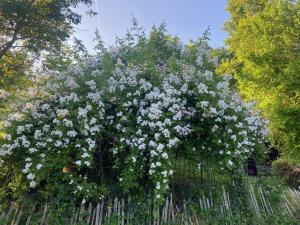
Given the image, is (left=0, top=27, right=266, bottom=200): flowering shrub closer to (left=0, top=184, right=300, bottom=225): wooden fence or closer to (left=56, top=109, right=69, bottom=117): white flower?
(left=56, top=109, right=69, bottom=117): white flower

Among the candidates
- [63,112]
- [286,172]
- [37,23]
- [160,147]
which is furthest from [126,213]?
[37,23]

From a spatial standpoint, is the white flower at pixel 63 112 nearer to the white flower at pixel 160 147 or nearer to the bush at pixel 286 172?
the white flower at pixel 160 147

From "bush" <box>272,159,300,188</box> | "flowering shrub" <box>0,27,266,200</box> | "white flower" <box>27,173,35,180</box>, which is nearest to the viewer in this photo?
"white flower" <box>27,173,35,180</box>

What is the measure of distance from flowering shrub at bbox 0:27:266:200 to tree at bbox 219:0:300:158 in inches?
138

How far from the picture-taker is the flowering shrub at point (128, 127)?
3.08m

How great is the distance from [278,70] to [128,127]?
18.9ft

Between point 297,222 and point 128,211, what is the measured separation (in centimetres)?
243

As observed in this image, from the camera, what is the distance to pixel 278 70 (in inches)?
286

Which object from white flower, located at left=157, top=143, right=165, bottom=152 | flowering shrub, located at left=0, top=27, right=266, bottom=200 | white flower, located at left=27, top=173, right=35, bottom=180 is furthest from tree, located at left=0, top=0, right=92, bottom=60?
white flower, located at left=157, top=143, right=165, bottom=152

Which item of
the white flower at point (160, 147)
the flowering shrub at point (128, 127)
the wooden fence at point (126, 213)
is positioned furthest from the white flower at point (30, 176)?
the white flower at point (160, 147)

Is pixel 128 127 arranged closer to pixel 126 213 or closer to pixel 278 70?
pixel 126 213

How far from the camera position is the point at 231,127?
3.36 metres

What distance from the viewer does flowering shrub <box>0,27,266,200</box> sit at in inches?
121

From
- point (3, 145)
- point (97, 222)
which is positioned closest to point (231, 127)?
point (97, 222)
